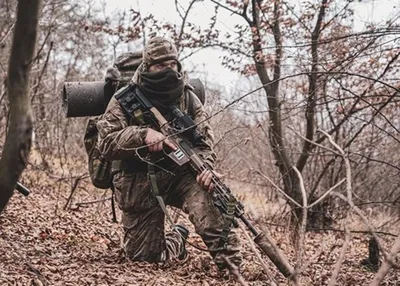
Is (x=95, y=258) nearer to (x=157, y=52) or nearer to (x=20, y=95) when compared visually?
(x=157, y=52)

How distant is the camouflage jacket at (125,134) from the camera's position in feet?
14.9

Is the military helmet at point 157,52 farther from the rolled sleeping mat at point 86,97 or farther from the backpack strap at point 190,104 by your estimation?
the rolled sleeping mat at point 86,97

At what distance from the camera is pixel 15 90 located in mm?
2197

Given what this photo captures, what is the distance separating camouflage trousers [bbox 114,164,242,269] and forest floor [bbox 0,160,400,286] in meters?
0.19

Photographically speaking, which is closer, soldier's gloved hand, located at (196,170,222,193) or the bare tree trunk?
the bare tree trunk

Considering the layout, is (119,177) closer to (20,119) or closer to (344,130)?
(20,119)

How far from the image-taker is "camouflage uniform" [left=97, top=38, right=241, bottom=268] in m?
4.55

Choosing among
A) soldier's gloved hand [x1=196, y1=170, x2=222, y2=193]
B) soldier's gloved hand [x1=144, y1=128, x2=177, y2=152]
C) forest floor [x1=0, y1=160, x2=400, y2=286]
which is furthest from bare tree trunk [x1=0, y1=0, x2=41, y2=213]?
soldier's gloved hand [x1=196, y1=170, x2=222, y2=193]

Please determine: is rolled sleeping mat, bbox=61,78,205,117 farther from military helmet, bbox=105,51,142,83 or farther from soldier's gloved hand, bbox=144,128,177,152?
soldier's gloved hand, bbox=144,128,177,152

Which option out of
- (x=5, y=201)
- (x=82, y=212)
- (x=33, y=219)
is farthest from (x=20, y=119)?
(x=82, y=212)

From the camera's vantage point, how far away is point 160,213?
16.9ft

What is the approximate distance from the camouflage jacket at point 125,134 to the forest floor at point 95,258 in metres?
0.80

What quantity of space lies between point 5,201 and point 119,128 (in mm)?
2330

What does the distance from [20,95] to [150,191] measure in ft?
9.27
